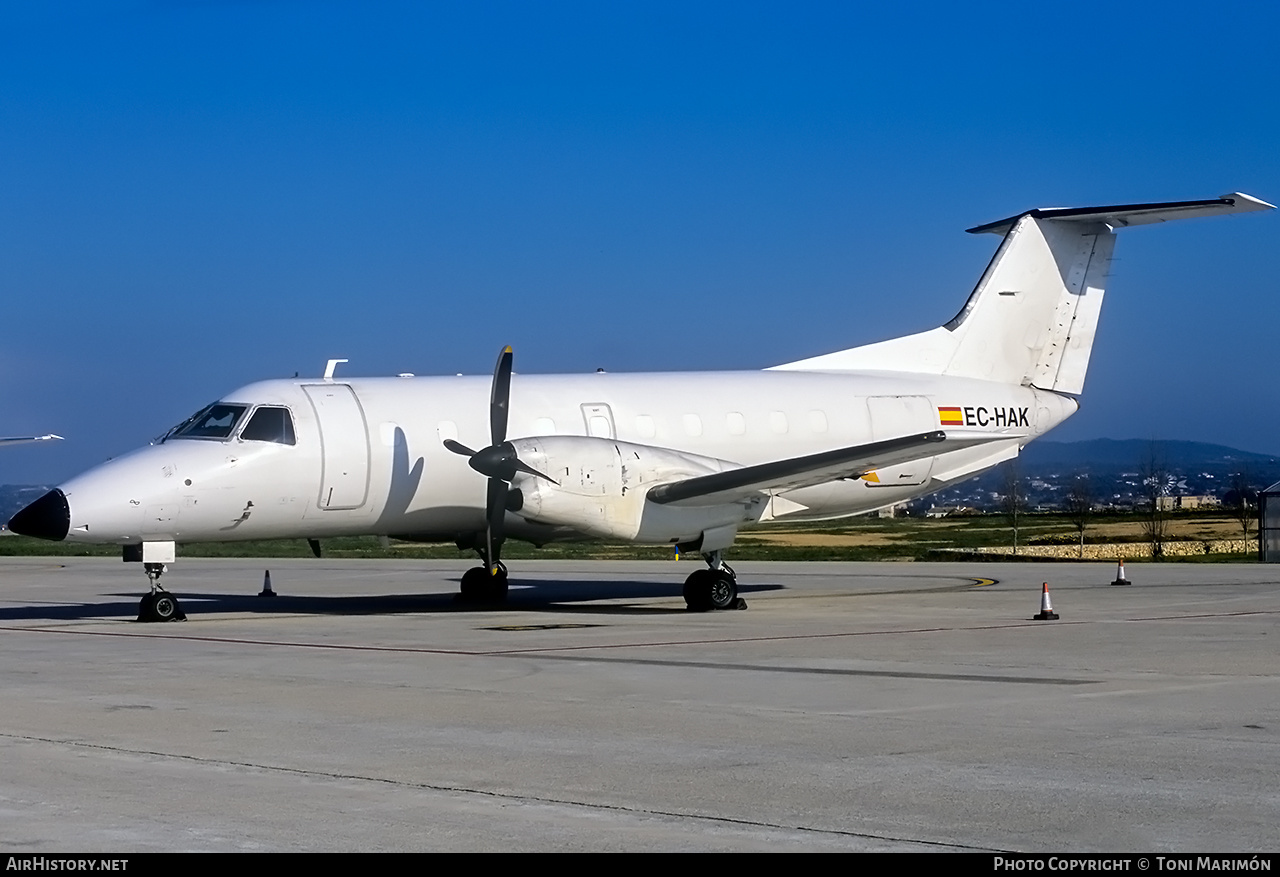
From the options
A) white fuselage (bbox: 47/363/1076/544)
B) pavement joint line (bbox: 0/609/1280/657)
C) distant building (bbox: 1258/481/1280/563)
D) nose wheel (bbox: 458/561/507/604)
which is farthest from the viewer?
distant building (bbox: 1258/481/1280/563)

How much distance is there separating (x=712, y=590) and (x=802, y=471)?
2397 millimetres

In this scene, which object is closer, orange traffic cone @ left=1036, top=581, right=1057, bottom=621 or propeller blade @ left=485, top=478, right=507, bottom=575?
orange traffic cone @ left=1036, top=581, right=1057, bottom=621

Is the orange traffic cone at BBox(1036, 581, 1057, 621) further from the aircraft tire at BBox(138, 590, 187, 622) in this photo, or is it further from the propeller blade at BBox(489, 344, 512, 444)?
the aircraft tire at BBox(138, 590, 187, 622)

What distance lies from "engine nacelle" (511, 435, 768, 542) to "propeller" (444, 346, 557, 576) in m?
→ 0.17

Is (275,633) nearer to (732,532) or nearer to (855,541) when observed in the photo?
(732,532)

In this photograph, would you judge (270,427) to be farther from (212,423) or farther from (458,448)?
(458,448)

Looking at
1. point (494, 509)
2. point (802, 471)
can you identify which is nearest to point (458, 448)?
point (494, 509)

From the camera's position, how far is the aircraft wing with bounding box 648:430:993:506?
21422 millimetres

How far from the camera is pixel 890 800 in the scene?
27.2 ft

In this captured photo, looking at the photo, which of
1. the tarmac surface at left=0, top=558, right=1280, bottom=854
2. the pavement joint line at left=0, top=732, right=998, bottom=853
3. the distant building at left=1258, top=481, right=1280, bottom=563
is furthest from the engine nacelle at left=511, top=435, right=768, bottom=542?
the distant building at left=1258, top=481, right=1280, bottom=563

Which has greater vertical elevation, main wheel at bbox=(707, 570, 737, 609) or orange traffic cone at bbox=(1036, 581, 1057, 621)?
main wheel at bbox=(707, 570, 737, 609)

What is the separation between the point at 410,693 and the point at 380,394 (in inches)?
413
